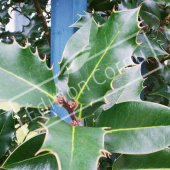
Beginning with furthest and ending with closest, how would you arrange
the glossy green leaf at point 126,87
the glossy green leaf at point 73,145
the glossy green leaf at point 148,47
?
1. the glossy green leaf at point 148,47
2. the glossy green leaf at point 126,87
3. the glossy green leaf at point 73,145

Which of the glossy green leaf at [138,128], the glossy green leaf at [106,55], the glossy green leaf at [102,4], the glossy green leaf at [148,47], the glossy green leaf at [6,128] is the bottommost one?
the glossy green leaf at [6,128]

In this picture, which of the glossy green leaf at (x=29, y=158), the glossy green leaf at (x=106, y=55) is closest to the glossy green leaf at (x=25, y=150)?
the glossy green leaf at (x=29, y=158)

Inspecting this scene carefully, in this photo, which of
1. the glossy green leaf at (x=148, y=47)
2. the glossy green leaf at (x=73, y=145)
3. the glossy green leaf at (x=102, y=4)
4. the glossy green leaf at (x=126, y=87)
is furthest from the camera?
the glossy green leaf at (x=102, y=4)

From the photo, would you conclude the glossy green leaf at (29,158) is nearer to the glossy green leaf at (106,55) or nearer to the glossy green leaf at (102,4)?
the glossy green leaf at (106,55)

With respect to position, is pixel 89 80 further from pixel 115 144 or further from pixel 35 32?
pixel 35 32

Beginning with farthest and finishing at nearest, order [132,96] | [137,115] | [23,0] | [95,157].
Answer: [23,0] → [132,96] → [137,115] → [95,157]

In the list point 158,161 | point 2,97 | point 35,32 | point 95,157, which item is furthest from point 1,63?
point 35,32

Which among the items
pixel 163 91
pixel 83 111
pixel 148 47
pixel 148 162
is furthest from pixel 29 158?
pixel 163 91
